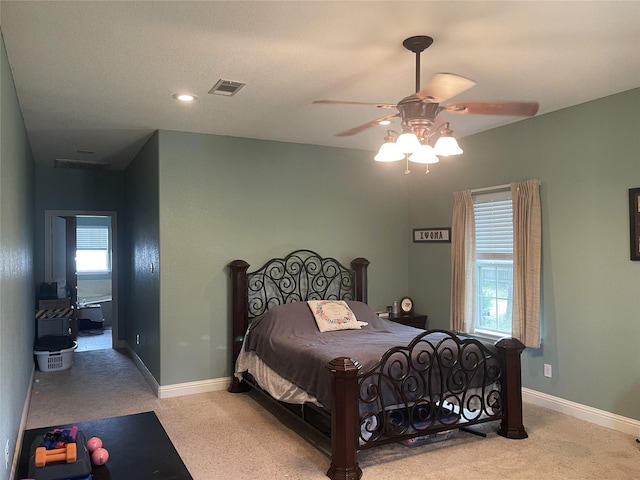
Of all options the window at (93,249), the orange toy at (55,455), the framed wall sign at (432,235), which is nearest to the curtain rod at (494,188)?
the framed wall sign at (432,235)

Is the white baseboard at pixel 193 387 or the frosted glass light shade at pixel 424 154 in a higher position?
the frosted glass light shade at pixel 424 154

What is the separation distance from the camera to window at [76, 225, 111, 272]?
1030cm

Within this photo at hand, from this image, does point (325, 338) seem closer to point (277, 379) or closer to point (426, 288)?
point (277, 379)

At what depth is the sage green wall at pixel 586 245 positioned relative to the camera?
3.76 metres

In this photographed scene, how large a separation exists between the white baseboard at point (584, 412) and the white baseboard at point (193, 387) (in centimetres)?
→ 289

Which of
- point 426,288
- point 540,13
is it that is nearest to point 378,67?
point 540,13

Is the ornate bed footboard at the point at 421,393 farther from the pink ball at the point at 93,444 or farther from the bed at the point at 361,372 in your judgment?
the pink ball at the point at 93,444

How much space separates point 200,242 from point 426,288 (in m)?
2.62

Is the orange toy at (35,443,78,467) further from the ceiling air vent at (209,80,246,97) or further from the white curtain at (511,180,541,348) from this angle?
the white curtain at (511,180,541,348)

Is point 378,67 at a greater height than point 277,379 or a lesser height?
Answer: greater

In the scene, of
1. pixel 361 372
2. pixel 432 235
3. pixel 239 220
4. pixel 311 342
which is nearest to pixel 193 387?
pixel 311 342

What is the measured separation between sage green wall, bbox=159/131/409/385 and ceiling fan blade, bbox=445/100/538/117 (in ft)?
9.07

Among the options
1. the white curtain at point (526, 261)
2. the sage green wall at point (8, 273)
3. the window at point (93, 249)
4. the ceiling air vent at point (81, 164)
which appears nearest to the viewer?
the sage green wall at point (8, 273)

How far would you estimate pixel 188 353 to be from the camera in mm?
4852
